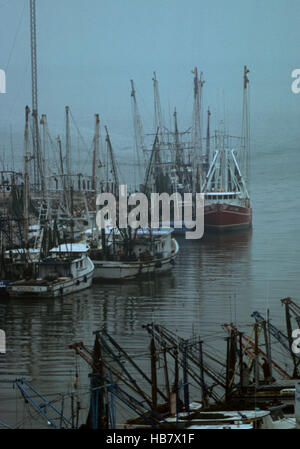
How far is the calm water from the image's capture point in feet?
22.7

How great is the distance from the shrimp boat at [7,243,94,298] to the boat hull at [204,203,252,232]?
1213 centimetres

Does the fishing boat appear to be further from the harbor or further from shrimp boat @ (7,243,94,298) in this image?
shrimp boat @ (7,243,94,298)

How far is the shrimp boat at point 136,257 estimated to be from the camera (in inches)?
530

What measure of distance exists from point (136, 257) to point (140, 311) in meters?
3.87

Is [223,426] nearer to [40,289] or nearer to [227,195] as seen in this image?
[40,289]

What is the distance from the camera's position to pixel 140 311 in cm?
1049

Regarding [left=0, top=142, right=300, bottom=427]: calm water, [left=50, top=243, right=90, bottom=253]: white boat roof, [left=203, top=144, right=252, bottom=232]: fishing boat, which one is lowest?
Result: [left=0, top=142, right=300, bottom=427]: calm water

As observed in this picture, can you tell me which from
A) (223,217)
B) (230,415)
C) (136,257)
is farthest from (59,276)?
(223,217)

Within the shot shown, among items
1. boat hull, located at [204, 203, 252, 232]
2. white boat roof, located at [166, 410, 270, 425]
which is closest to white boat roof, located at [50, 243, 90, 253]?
white boat roof, located at [166, 410, 270, 425]

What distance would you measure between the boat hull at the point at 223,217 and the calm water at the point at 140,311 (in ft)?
19.2

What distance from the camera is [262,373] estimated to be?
6.81m

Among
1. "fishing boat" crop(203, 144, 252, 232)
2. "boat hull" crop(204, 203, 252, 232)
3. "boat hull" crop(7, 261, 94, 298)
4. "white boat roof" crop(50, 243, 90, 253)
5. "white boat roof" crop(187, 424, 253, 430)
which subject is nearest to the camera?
"white boat roof" crop(187, 424, 253, 430)

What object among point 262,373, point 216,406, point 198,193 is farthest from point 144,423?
point 198,193

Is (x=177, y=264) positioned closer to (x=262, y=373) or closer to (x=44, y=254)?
(x=44, y=254)
